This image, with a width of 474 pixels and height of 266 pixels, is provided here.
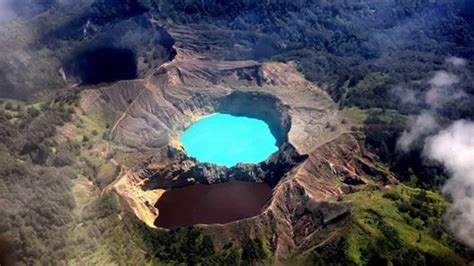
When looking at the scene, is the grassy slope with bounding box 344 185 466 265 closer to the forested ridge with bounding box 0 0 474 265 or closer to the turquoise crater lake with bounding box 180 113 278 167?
the forested ridge with bounding box 0 0 474 265

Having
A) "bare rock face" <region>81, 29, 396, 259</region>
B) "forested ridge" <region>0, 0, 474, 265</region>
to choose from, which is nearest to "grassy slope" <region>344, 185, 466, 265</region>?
"forested ridge" <region>0, 0, 474, 265</region>

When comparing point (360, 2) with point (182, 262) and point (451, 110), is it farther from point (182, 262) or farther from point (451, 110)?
point (182, 262)

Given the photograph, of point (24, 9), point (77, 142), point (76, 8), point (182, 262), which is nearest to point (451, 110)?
point (182, 262)

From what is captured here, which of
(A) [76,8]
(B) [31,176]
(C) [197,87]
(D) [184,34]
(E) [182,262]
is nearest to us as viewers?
(E) [182,262]

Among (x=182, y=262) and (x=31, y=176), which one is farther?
(x=31, y=176)

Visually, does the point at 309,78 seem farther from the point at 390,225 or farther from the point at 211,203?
the point at 390,225

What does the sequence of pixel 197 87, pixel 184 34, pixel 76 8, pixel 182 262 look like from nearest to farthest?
pixel 182 262 < pixel 197 87 < pixel 184 34 < pixel 76 8
